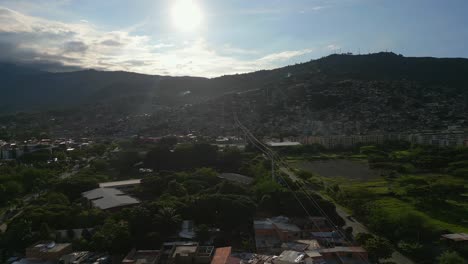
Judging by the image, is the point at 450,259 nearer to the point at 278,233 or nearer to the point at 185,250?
the point at 278,233

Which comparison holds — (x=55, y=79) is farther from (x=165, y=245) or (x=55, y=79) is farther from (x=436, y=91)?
(x=165, y=245)

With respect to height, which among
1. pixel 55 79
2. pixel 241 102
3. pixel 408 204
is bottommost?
pixel 408 204

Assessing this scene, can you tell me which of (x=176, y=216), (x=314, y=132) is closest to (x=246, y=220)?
(x=176, y=216)

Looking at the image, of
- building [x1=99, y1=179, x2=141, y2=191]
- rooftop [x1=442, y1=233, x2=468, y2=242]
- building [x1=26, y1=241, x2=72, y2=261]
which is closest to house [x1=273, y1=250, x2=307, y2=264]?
rooftop [x1=442, y1=233, x2=468, y2=242]

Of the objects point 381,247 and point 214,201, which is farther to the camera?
point 214,201

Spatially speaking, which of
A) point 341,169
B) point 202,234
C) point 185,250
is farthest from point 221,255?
point 341,169

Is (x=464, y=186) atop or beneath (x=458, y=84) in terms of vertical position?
beneath

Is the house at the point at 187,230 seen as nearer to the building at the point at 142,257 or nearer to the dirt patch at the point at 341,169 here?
the building at the point at 142,257
